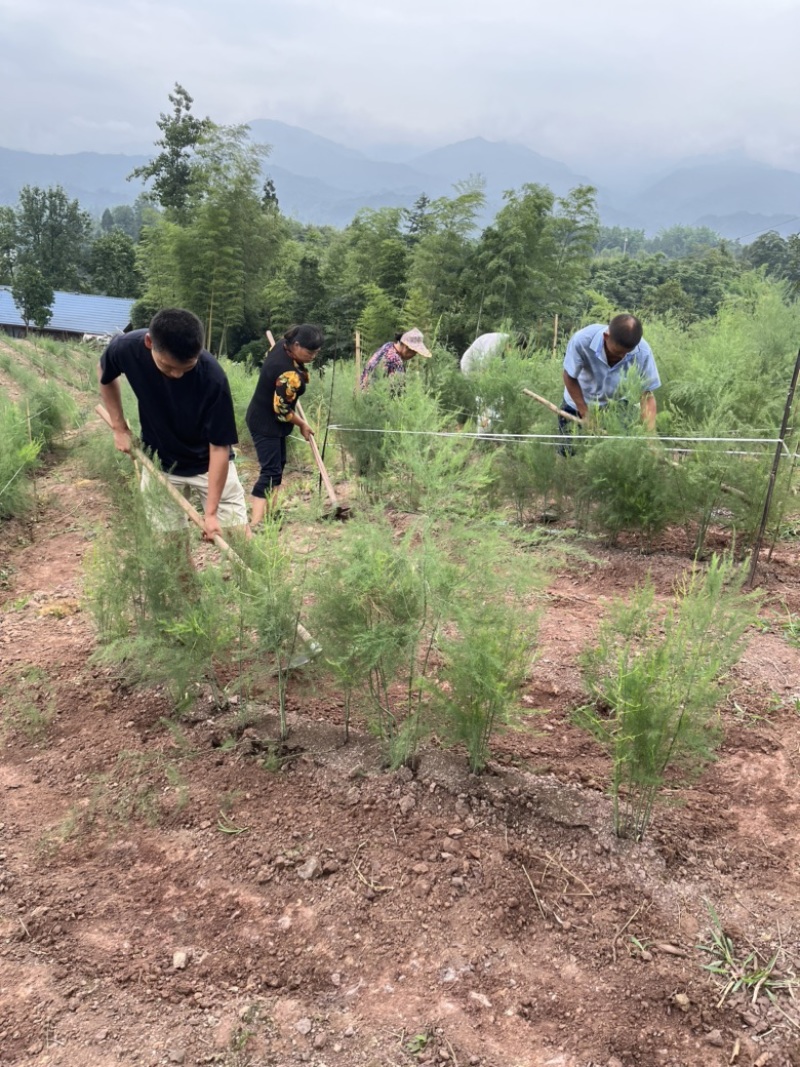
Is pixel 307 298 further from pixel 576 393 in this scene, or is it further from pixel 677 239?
pixel 677 239

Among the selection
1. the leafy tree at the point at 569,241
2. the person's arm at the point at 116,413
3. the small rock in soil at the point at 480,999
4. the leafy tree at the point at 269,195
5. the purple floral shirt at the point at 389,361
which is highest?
the leafy tree at the point at 269,195

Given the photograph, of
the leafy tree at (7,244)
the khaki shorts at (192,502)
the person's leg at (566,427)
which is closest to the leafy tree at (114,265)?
the leafy tree at (7,244)

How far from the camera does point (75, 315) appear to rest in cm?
3944

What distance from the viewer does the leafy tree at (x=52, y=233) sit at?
41.7 metres

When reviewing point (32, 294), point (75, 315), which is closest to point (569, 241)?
point (32, 294)

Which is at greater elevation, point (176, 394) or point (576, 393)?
point (576, 393)

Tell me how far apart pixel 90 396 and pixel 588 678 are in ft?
32.9

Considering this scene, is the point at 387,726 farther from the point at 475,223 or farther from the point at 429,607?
the point at 475,223

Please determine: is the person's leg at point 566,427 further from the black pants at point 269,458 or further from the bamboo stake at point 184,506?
the bamboo stake at point 184,506

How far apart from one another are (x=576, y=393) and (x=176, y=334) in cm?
274

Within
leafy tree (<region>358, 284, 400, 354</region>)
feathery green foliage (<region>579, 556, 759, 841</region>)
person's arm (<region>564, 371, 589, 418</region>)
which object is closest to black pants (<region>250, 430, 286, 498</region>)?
person's arm (<region>564, 371, 589, 418</region>)

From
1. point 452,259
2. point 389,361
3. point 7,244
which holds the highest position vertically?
point 7,244

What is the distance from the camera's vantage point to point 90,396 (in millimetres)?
10297

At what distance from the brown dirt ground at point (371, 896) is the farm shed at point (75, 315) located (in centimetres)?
3827
